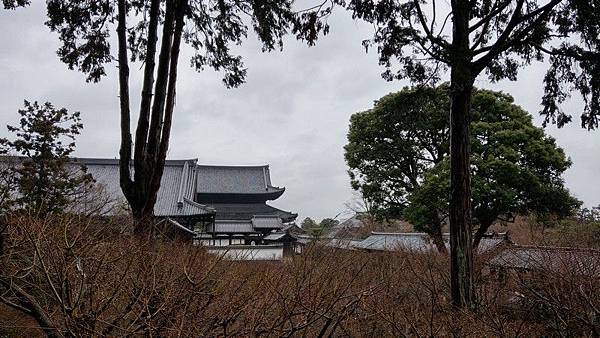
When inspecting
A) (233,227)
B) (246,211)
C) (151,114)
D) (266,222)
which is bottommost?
(233,227)

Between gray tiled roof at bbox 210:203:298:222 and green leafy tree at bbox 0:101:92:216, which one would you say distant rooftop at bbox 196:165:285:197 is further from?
green leafy tree at bbox 0:101:92:216

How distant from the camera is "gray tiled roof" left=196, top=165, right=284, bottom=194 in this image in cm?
3038

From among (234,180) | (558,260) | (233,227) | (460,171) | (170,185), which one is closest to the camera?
(460,171)

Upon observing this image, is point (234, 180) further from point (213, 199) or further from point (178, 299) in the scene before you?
point (178, 299)

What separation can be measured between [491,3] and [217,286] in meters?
5.57

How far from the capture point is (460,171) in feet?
18.6

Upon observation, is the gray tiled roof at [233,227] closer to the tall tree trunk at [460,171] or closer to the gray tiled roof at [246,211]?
the gray tiled roof at [246,211]

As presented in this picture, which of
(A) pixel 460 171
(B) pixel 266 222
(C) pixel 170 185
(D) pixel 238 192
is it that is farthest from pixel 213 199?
(A) pixel 460 171

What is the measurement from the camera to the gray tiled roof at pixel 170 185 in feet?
69.0

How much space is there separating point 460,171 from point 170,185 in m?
20.1

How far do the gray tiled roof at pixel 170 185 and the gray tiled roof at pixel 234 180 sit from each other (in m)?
4.95

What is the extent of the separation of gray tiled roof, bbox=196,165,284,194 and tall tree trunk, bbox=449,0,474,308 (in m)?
24.6

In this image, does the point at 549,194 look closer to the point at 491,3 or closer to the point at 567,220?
the point at 567,220

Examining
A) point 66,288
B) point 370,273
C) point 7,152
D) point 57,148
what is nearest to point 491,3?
point 370,273
